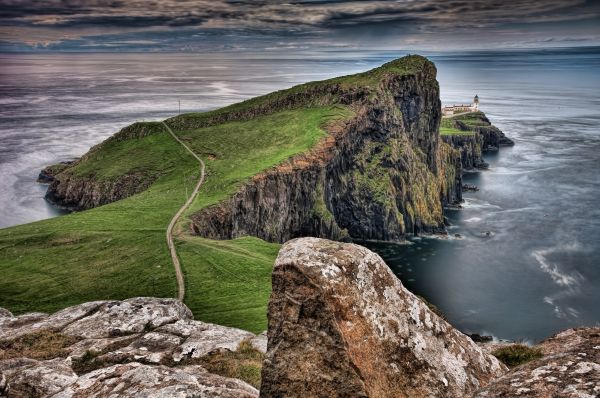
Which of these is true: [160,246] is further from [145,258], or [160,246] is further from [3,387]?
[3,387]

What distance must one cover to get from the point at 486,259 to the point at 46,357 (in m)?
111

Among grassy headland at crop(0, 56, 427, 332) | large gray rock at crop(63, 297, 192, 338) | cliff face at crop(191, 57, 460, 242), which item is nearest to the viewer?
large gray rock at crop(63, 297, 192, 338)

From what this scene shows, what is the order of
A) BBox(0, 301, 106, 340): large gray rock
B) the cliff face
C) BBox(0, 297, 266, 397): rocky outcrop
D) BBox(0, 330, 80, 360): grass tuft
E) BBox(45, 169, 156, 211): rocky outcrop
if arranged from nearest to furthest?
BBox(0, 297, 266, 397): rocky outcrop < BBox(0, 330, 80, 360): grass tuft < BBox(0, 301, 106, 340): large gray rock < the cliff face < BBox(45, 169, 156, 211): rocky outcrop

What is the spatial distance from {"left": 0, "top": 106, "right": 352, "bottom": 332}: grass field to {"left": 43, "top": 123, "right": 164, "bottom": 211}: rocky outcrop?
10.8 m

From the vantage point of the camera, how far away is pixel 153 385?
679 inches

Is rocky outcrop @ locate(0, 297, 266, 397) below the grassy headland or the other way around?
the other way around

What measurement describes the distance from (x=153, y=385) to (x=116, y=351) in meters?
→ 9.22

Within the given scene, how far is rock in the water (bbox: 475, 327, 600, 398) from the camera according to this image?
9461mm

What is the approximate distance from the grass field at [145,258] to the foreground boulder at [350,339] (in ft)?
109

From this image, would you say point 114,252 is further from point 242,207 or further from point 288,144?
point 288,144

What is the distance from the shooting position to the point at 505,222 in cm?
14688

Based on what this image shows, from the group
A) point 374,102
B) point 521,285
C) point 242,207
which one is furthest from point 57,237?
point 374,102

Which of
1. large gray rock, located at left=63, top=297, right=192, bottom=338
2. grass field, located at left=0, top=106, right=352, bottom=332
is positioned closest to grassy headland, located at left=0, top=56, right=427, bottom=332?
grass field, located at left=0, top=106, right=352, bottom=332

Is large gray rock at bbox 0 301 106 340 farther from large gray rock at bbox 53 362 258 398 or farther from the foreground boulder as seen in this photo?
the foreground boulder
